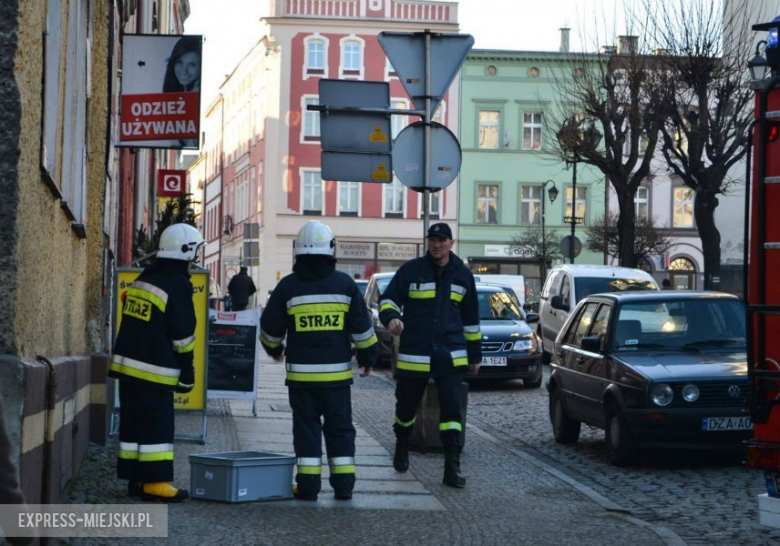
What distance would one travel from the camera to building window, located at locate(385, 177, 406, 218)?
6844 cm

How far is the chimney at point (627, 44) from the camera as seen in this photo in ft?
116

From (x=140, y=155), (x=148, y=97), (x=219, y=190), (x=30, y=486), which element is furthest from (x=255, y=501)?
(x=219, y=190)

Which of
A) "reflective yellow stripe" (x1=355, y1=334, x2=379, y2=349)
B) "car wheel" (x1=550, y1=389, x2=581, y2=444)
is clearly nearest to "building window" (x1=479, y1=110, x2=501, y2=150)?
"car wheel" (x1=550, y1=389, x2=581, y2=444)

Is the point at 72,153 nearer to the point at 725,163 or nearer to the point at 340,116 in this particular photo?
the point at 340,116

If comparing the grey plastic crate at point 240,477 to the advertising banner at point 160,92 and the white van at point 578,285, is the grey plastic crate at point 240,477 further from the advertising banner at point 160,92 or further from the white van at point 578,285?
the white van at point 578,285

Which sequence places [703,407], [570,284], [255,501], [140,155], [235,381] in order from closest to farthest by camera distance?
[255,501], [703,407], [235,381], [140,155], [570,284]

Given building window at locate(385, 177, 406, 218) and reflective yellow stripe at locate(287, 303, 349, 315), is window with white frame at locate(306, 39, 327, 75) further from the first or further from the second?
reflective yellow stripe at locate(287, 303, 349, 315)

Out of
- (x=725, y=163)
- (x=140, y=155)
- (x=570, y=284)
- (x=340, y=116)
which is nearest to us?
(x=340, y=116)

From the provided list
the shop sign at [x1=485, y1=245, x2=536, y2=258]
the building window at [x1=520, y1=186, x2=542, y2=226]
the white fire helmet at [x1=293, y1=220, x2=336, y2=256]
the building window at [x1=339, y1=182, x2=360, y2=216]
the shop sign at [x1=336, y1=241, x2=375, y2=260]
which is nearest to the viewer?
the white fire helmet at [x1=293, y1=220, x2=336, y2=256]

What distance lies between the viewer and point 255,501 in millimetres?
9375

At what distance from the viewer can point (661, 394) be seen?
39.1 feet

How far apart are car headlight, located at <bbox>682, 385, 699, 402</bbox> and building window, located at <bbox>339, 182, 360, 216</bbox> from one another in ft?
185

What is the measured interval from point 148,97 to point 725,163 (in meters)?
22.9

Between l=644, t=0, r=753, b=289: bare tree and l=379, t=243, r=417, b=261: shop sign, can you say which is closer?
l=644, t=0, r=753, b=289: bare tree
